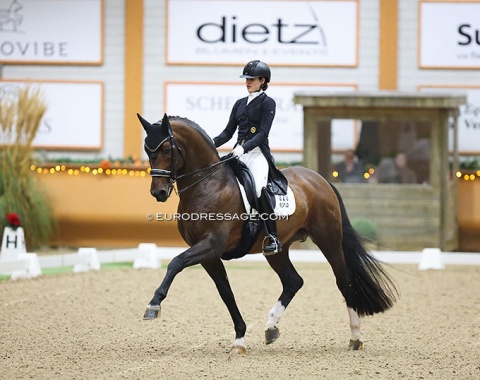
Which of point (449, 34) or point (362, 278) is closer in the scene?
point (362, 278)

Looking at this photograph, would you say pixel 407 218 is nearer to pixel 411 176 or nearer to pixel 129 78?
pixel 411 176

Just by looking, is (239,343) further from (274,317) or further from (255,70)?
(255,70)

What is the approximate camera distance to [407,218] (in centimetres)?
1477

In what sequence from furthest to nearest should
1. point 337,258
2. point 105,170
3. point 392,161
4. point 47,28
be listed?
point 47,28 < point 105,170 < point 392,161 < point 337,258

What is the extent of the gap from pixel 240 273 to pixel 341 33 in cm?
580

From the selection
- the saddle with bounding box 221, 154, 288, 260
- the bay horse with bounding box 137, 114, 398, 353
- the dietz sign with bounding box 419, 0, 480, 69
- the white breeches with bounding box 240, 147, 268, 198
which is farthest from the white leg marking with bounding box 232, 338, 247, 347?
the dietz sign with bounding box 419, 0, 480, 69

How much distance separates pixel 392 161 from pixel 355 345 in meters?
8.12

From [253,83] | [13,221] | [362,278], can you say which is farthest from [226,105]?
[253,83]

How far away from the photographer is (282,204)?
22.3ft

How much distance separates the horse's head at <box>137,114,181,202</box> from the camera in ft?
20.3

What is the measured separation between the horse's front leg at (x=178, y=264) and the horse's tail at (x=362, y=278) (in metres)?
1.44

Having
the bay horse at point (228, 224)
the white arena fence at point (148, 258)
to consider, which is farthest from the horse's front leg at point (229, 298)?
the white arena fence at point (148, 258)

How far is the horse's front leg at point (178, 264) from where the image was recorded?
19.3 feet

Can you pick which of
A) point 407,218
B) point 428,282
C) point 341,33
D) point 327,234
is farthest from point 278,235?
point 341,33
